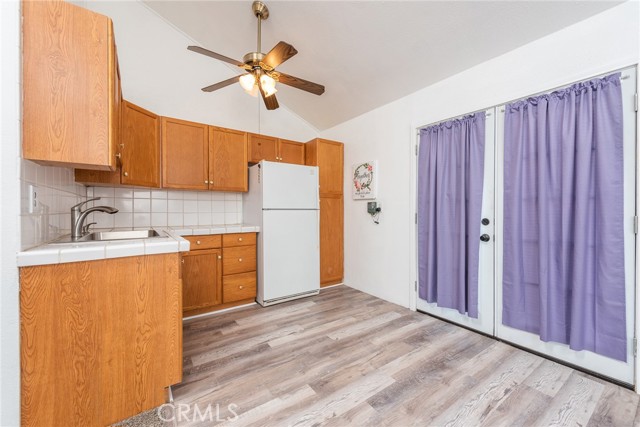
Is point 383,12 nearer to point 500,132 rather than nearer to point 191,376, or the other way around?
point 500,132

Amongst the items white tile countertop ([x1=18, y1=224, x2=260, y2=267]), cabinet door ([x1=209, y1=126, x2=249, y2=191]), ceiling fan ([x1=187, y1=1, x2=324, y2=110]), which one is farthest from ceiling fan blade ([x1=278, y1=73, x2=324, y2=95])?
white tile countertop ([x1=18, y1=224, x2=260, y2=267])

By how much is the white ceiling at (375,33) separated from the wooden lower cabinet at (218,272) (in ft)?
6.73

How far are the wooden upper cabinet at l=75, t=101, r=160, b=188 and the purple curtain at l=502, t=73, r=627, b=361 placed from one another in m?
3.27

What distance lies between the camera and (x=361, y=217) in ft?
11.3

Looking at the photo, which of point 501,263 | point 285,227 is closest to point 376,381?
point 501,263

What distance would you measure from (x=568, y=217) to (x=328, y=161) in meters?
2.56

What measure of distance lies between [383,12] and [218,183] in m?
2.37

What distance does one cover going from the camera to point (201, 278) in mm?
2682

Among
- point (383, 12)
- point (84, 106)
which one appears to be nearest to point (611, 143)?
point (383, 12)

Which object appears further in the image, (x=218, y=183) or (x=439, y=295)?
(x=218, y=183)

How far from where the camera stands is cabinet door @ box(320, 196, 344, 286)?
356 centimetres

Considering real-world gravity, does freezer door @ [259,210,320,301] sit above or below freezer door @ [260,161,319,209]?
below

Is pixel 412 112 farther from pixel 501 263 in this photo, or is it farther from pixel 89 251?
pixel 89 251

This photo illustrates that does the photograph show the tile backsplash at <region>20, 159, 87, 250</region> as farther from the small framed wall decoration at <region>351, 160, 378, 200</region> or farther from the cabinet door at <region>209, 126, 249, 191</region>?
the small framed wall decoration at <region>351, 160, 378, 200</region>
